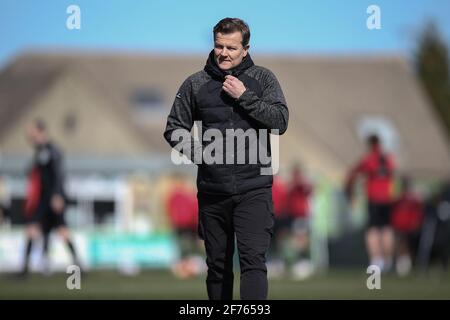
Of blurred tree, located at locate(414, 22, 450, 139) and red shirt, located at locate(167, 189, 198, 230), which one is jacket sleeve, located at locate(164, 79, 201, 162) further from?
blurred tree, located at locate(414, 22, 450, 139)

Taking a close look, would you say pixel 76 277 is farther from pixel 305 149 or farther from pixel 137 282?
pixel 305 149

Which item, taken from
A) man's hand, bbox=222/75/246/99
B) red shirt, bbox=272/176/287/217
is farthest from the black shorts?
man's hand, bbox=222/75/246/99

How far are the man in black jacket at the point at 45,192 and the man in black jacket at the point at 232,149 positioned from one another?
30.5 ft

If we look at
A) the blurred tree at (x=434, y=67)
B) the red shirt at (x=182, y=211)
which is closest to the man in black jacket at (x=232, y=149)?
the red shirt at (x=182, y=211)

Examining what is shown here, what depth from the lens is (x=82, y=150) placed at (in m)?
48.4

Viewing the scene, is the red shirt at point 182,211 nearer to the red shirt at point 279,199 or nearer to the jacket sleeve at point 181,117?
the red shirt at point 279,199

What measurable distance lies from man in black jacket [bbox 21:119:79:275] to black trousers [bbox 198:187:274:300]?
9.24m

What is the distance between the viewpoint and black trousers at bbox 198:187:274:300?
855cm

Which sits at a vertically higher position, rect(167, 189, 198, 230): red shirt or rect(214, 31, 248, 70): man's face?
rect(214, 31, 248, 70): man's face

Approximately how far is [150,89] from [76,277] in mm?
40153

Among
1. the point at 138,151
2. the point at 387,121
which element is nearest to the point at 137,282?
the point at 138,151

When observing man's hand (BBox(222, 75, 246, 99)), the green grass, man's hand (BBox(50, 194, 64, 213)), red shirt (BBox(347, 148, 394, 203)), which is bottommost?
the green grass

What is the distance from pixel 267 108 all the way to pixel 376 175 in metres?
11.5

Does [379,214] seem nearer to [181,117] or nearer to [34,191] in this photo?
[34,191]
